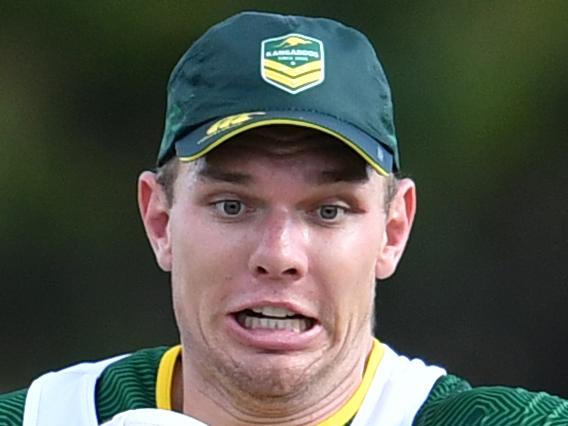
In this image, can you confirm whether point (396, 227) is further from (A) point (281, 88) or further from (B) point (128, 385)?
(B) point (128, 385)

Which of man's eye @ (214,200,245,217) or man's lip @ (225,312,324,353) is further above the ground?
man's eye @ (214,200,245,217)

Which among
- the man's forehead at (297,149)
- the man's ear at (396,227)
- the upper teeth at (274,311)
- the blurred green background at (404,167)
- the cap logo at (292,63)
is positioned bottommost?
the blurred green background at (404,167)

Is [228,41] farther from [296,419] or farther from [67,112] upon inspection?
[67,112]

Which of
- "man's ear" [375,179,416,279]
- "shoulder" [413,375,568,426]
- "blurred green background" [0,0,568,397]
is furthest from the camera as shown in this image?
"blurred green background" [0,0,568,397]

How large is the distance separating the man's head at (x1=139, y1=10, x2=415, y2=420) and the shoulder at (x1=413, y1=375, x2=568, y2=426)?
0.19 m

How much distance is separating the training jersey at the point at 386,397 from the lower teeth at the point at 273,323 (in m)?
0.19

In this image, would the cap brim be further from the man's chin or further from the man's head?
the man's chin

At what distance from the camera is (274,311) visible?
2576 millimetres

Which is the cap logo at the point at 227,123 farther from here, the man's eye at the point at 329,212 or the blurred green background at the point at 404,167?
the blurred green background at the point at 404,167

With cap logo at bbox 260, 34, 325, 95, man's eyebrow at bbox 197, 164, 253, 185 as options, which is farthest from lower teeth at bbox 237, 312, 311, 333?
cap logo at bbox 260, 34, 325, 95

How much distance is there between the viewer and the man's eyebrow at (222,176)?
2.58 m

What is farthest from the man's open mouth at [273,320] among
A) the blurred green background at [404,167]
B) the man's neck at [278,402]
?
the blurred green background at [404,167]

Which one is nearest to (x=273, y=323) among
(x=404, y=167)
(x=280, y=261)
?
(x=280, y=261)

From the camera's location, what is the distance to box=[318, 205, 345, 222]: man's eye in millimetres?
2582
